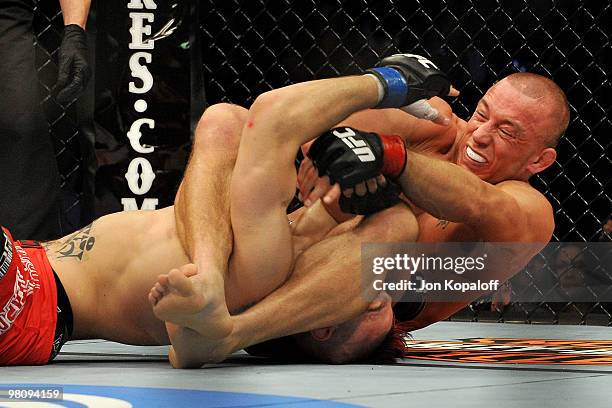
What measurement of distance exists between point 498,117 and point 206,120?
1.76 feet

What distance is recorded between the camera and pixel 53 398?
1.21 m

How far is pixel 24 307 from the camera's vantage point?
164 cm

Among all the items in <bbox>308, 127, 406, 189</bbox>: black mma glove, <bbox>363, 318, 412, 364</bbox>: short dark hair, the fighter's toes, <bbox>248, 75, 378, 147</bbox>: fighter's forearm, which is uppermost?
<bbox>248, 75, 378, 147</bbox>: fighter's forearm

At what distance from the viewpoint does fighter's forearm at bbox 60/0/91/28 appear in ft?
9.02

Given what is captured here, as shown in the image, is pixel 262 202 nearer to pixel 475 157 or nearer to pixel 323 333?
pixel 323 333

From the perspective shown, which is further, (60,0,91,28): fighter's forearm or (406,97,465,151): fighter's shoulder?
(60,0,91,28): fighter's forearm

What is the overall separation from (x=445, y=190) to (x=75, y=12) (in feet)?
4.73

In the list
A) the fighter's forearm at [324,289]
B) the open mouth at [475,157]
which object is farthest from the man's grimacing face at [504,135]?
the fighter's forearm at [324,289]

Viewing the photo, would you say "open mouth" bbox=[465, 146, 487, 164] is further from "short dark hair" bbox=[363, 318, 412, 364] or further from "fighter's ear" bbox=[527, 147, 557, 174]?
"short dark hair" bbox=[363, 318, 412, 364]

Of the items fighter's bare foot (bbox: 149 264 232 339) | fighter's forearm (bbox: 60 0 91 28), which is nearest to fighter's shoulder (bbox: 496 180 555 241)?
fighter's bare foot (bbox: 149 264 232 339)

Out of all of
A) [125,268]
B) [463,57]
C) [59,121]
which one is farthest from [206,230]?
[463,57]

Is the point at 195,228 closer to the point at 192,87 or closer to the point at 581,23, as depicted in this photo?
the point at 192,87

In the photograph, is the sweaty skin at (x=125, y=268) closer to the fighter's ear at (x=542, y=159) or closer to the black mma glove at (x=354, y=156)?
the black mma glove at (x=354, y=156)

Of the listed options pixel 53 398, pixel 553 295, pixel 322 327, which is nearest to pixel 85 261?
pixel 322 327
